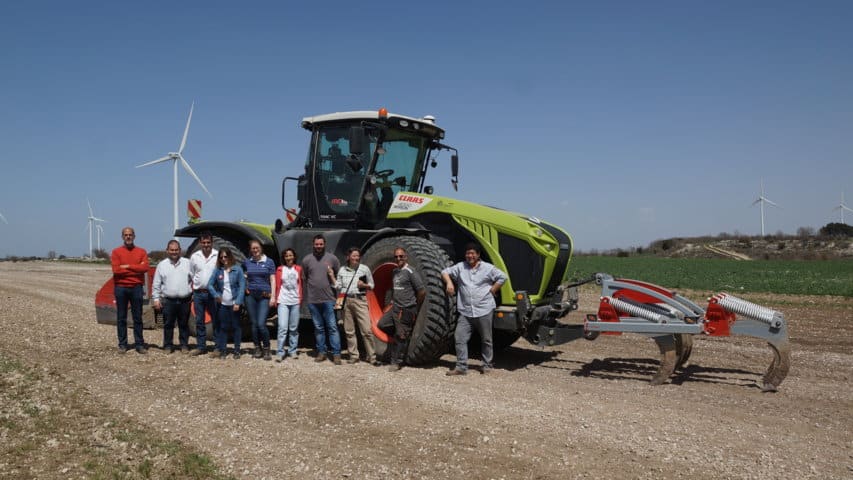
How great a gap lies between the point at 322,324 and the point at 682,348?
437 centimetres

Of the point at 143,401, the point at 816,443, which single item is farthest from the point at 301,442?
the point at 816,443

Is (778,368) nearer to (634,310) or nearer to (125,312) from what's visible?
(634,310)

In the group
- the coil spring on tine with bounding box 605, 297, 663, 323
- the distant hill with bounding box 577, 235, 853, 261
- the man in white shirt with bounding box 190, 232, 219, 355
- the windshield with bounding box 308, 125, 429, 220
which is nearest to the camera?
the coil spring on tine with bounding box 605, 297, 663, 323

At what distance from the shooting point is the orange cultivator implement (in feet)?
21.6

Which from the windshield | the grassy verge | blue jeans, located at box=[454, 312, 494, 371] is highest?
the windshield

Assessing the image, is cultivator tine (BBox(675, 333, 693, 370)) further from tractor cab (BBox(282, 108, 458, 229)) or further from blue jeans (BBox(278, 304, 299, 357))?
blue jeans (BBox(278, 304, 299, 357))

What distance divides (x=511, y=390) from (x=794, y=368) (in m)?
3.98

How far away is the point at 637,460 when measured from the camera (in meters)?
4.44

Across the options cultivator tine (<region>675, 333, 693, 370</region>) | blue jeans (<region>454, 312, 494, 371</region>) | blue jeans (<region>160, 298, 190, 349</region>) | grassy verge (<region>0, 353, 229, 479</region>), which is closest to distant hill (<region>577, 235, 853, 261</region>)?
cultivator tine (<region>675, 333, 693, 370</region>)

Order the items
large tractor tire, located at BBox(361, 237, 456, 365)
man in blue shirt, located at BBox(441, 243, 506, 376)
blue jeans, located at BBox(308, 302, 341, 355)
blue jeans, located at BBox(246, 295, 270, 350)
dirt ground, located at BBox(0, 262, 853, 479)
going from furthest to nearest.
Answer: blue jeans, located at BBox(246, 295, 270, 350) < blue jeans, located at BBox(308, 302, 341, 355) < large tractor tire, located at BBox(361, 237, 456, 365) < man in blue shirt, located at BBox(441, 243, 506, 376) < dirt ground, located at BBox(0, 262, 853, 479)

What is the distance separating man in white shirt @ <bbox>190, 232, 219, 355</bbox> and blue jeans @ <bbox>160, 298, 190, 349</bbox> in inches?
5.9

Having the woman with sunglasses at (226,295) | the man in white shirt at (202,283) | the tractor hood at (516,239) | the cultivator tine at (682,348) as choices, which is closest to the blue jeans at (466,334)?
the tractor hood at (516,239)

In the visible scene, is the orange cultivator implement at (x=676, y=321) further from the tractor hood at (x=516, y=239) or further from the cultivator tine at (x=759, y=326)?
the tractor hood at (x=516, y=239)

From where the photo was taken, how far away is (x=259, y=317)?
321 inches
